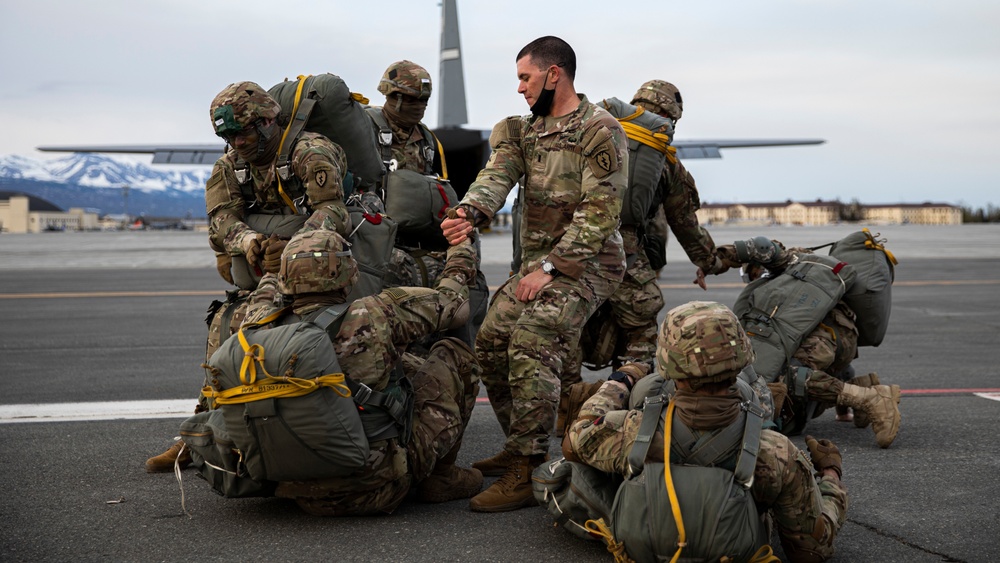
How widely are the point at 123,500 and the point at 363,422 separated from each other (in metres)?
1.51

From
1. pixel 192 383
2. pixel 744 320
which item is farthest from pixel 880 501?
pixel 192 383

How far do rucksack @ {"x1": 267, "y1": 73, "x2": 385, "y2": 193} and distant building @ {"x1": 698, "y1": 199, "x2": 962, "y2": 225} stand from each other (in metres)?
128

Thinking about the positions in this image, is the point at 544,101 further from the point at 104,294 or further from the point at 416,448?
the point at 104,294

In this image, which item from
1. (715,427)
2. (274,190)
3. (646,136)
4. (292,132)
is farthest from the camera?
(646,136)

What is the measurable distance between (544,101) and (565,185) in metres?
0.44

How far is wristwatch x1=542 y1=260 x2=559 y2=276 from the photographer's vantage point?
4.54m

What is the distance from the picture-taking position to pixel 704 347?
3.21 m

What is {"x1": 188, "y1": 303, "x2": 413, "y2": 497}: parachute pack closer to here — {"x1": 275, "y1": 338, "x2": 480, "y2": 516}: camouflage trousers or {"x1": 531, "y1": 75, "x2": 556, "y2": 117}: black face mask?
{"x1": 275, "y1": 338, "x2": 480, "y2": 516}: camouflage trousers

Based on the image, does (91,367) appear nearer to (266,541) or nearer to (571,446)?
(266,541)

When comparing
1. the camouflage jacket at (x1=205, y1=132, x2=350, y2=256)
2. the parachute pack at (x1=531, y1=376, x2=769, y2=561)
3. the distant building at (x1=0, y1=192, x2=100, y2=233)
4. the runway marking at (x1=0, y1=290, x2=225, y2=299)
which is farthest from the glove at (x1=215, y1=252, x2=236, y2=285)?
the distant building at (x1=0, y1=192, x2=100, y2=233)

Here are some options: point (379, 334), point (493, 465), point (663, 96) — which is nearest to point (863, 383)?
point (663, 96)

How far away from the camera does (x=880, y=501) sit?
14.6 ft

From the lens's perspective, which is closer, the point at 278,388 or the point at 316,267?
the point at 278,388

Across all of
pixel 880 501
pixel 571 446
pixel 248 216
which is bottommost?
pixel 880 501
